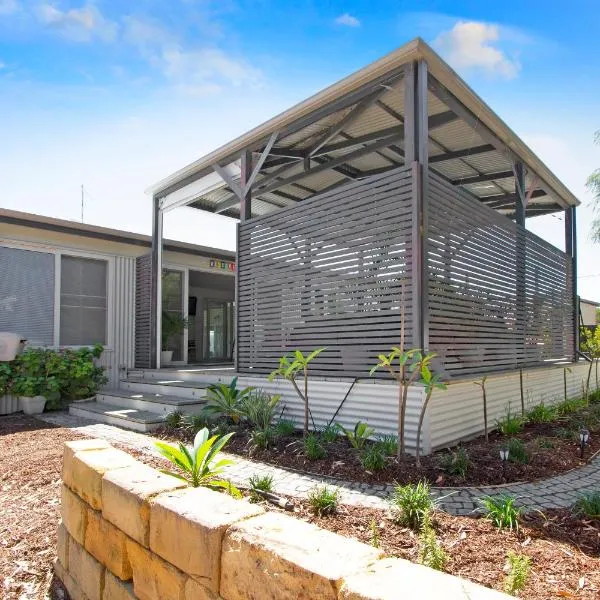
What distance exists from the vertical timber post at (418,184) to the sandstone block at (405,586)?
3.44 m

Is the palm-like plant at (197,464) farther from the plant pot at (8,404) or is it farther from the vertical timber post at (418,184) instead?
the plant pot at (8,404)

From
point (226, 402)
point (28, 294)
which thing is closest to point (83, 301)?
point (28, 294)

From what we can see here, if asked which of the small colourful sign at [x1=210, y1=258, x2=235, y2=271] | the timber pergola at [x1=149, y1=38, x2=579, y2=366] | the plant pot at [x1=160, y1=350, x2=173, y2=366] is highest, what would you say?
the timber pergola at [x1=149, y1=38, x2=579, y2=366]

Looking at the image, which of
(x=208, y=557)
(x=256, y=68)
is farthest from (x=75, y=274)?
(x=208, y=557)

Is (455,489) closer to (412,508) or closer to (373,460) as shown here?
(373,460)

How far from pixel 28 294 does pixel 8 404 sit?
6.39 feet

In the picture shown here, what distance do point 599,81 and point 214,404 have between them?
24.6 ft

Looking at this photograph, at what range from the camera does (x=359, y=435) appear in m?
4.51

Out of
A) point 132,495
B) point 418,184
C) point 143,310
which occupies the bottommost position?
Answer: point 132,495

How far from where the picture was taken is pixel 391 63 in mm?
5059

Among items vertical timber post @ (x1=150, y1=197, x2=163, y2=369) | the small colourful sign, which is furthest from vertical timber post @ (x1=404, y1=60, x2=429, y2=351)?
the small colourful sign

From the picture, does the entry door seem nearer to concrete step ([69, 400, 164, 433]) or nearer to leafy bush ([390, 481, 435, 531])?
concrete step ([69, 400, 164, 433])

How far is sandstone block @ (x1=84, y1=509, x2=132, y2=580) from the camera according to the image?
6.77 ft

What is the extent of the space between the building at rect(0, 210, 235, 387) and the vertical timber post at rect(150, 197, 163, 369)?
43cm
